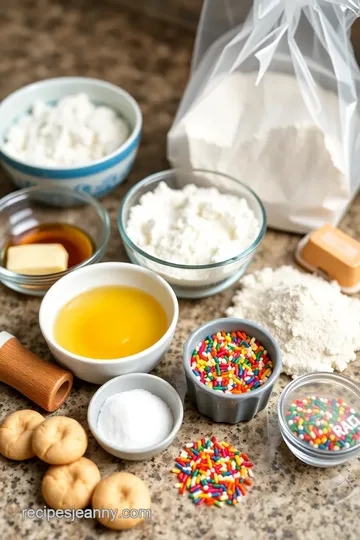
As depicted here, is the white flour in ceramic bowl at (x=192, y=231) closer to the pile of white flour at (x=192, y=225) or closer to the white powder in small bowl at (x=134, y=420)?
the pile of white flour at (x=192, y=225)

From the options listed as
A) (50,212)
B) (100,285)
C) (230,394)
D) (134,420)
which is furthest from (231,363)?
(50,212)

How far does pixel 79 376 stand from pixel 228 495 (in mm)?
312

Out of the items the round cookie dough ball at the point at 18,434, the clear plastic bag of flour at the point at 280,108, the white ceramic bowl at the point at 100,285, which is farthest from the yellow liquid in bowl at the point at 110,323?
the clear plastic bag of flour at the point at 280,108

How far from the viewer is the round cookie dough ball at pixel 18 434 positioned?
3.43 feet

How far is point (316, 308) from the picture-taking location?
3.96 ft

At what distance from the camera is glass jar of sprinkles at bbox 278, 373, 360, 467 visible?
102 cm

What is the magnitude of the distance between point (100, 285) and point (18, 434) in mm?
318

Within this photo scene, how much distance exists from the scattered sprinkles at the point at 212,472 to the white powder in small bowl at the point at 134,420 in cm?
6

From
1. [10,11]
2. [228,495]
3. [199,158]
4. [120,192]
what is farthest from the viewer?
[10,11]

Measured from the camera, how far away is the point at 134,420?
105cm

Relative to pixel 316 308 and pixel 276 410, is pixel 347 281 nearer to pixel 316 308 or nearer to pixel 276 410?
pixel 316 308

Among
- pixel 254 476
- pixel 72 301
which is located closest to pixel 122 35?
pixel 72 301

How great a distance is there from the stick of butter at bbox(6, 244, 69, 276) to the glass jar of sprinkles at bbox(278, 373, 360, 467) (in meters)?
0.50

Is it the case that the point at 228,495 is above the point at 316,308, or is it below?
below
